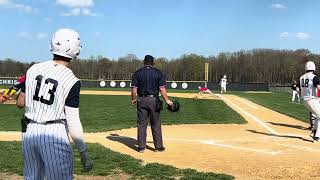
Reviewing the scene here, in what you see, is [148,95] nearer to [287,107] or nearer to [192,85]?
[287,107]

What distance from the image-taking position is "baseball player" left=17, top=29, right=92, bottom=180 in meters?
4.24

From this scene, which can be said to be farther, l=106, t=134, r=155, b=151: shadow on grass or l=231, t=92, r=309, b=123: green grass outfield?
l=231, t=92, r=309, b=123: green grass outfield

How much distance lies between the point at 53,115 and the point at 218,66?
395 ft

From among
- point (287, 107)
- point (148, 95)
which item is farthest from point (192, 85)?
point (148, 95)

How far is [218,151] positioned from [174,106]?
1413 millimetres

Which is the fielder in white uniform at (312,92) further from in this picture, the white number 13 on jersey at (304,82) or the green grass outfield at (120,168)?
the green grass outfield at (120,168)

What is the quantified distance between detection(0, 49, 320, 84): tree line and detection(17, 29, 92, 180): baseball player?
108889 millimetres

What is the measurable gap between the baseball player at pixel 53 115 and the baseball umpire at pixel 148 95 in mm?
5878

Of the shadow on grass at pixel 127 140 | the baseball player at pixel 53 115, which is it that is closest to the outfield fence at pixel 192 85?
the shadow on grass at pixel 127 140

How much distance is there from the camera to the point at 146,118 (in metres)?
10.4

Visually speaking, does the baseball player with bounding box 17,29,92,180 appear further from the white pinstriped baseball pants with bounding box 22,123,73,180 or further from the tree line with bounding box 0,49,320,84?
the tree line with bounding box 0,49,320,84

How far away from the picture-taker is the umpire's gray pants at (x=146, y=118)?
10273 mm

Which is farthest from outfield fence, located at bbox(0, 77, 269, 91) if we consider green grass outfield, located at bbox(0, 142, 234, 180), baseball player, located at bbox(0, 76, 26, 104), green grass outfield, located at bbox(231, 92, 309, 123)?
baseball player, located at bbox(0, 76, 26, 104)

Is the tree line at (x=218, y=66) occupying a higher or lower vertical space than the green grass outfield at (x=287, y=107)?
higher
